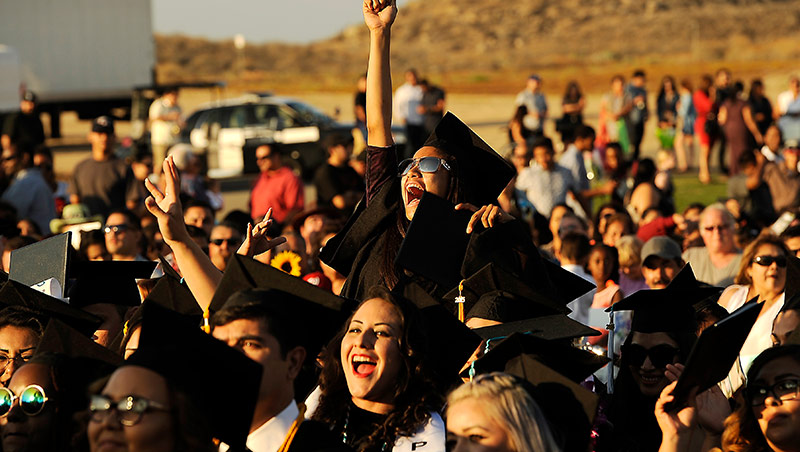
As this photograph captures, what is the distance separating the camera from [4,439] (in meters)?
4.40

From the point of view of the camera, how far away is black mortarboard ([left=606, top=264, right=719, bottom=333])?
607 cm

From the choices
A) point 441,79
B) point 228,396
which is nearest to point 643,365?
point 228,396

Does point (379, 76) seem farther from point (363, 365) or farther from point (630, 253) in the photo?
point (630, 253)

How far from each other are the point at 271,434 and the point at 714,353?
1.62 m

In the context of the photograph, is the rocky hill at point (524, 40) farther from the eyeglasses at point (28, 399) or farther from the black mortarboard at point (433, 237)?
the eyeglasses at point (28, 399)

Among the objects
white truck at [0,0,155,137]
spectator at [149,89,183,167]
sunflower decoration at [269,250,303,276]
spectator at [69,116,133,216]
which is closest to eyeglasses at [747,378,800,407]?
sunflower decoration at [269,250,303,276]

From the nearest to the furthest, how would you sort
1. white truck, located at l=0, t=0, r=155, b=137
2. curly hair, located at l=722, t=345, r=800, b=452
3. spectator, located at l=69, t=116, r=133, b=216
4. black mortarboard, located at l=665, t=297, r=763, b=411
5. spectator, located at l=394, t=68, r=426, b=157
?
black mortarboard, located at l=665, t=297, r=763, b=411
curly hair, located at l=722, t=345, r=800, b=452
spectator, located at l=69, t=116, r=133, b=216
spectator, located at l=394, t=68, r=426, b=157
white truck, located at l=0, t=0, r=155, b=137

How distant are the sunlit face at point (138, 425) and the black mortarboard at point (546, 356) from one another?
66.2 inches

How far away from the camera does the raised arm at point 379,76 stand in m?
6.22

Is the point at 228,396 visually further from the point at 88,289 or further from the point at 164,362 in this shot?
the point at 88,289

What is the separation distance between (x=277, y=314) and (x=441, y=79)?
65.0 metres

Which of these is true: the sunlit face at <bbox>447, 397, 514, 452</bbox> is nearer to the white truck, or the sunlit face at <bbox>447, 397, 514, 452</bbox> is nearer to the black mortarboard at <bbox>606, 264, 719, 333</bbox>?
the black mortarboard at <bbox>606, 264, 719, 333</bbox>

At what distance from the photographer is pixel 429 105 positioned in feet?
70.3

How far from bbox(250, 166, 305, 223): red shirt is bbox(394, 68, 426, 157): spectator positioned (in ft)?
27.9
